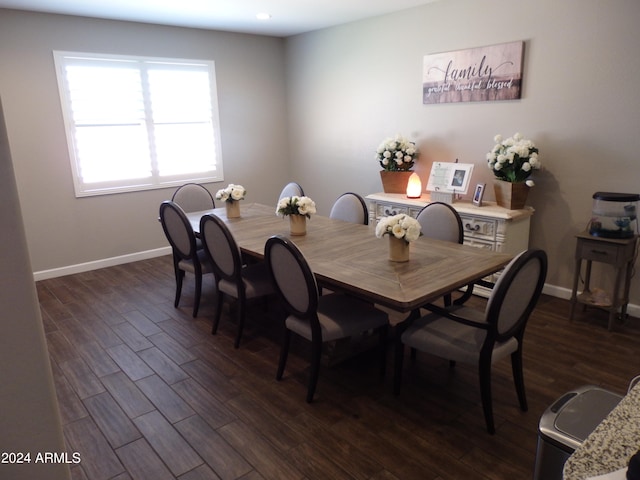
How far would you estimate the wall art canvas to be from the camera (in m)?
3.73

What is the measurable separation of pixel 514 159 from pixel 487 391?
2.12m

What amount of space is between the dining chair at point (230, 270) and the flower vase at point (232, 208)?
731 mm

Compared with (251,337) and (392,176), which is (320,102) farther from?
(251,337)

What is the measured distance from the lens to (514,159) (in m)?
3.58

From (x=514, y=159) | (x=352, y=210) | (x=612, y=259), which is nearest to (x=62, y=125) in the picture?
(x=352, y=210)

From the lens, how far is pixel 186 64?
5156mm

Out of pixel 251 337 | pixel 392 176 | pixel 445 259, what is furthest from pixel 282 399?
pixel 392 176

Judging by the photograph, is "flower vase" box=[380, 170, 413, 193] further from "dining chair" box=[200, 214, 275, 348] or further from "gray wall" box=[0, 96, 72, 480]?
"gray wall" box=[0, 96, 72, 480]

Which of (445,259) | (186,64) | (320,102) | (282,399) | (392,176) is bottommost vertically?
(282,399)

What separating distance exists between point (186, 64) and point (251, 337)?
11.4 feet

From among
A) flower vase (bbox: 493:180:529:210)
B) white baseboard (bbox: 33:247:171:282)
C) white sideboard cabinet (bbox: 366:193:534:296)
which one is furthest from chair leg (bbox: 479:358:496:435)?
white baseboard (bbox: 33:247:171:282)

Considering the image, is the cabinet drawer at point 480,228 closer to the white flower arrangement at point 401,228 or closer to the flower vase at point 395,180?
the flower vase at point 395,180

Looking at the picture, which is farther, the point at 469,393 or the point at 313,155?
the point at 313,155

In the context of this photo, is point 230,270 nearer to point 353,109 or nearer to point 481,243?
point 481,243
